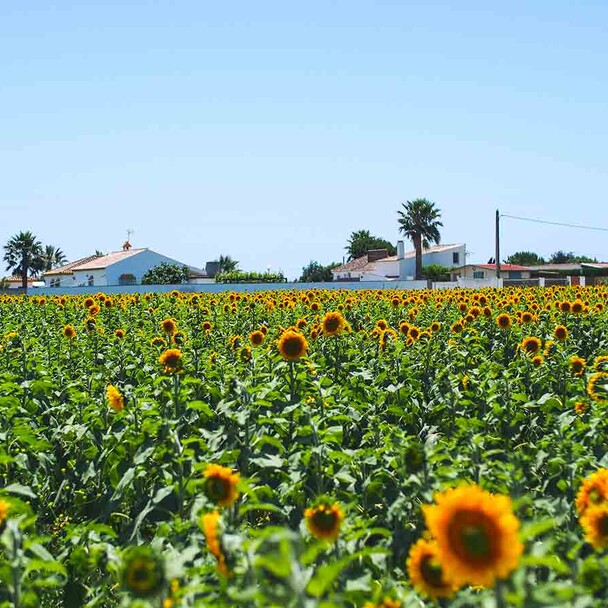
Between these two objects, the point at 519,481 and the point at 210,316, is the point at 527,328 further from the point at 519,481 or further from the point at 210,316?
the point at 519,481

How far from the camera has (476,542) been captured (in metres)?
1.93

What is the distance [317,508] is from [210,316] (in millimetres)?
11977

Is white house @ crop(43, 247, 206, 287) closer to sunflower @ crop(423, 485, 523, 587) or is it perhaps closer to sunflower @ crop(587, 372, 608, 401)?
sunflower @ crop(587, 372, 608, 401)

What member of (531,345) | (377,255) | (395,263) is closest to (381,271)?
(395,263)

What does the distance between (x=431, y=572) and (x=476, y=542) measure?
678mm

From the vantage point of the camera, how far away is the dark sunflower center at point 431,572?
99.1 inches

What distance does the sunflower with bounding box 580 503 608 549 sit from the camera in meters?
2.67

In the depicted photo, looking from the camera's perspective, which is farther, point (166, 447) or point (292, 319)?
point (292, 319)

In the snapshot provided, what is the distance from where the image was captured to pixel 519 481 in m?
3.12

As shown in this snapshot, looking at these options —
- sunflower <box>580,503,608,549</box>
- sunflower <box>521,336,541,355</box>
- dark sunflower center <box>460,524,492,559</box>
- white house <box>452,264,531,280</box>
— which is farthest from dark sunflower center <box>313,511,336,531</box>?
white house <box>452,264,531,280</box>

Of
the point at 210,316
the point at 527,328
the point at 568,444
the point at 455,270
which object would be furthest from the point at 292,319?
the point at 455,270

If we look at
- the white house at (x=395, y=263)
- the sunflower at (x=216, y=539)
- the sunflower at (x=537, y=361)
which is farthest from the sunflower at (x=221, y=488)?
the white house at (x=395, y=263)

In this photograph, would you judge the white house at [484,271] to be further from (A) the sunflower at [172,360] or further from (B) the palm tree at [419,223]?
(A) the sunflower at [172,360]

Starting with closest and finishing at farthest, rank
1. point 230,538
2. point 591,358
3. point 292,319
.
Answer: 1. point 230,538
2. point 591,358
3. point 292,319
